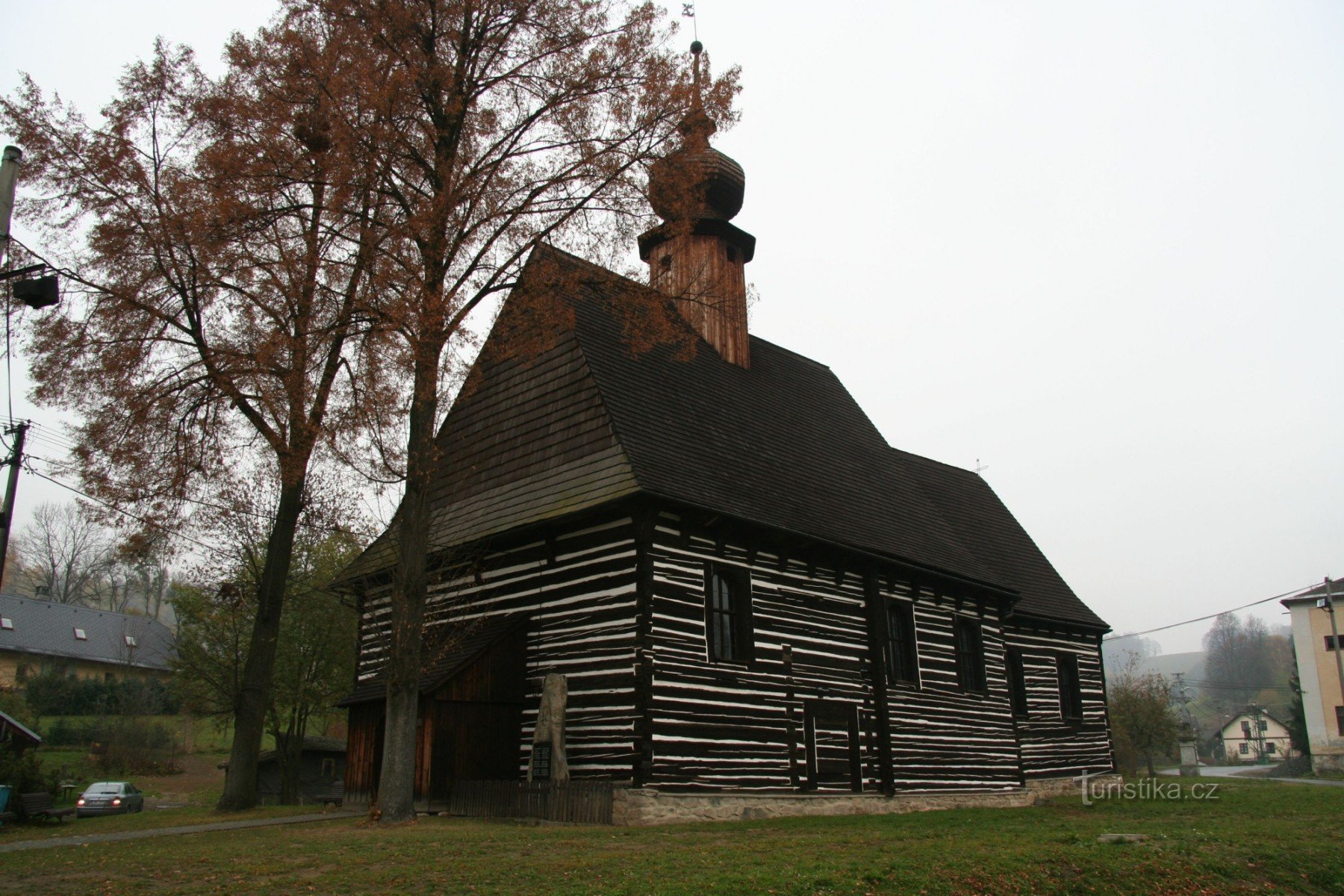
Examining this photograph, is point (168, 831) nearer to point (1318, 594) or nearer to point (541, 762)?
point (541, 762)

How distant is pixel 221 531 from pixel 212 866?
14210 mm

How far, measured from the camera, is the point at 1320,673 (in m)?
47.4

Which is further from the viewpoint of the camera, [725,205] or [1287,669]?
[1287,669]

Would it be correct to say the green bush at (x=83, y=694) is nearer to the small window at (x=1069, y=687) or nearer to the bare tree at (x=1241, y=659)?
the small window at (x=1069, y=687)

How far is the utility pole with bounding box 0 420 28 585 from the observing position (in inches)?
555

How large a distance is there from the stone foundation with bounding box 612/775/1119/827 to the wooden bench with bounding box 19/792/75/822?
707 inches

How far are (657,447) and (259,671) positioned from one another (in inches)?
307

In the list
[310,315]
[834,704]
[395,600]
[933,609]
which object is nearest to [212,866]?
[395,600]

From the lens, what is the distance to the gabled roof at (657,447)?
15.9 m

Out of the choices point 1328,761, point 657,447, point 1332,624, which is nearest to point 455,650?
point 657,447

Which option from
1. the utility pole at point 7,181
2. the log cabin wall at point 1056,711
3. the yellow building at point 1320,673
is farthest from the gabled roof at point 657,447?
the yellow building at point 1320,673

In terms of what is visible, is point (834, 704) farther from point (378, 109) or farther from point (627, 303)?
point (378, 109)

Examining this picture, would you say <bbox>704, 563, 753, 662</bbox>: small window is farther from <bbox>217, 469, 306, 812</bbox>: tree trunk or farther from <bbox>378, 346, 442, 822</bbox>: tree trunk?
<bbox>217, 469, 306, 812</bbox>: tree trunk

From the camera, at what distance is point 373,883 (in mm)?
8336
